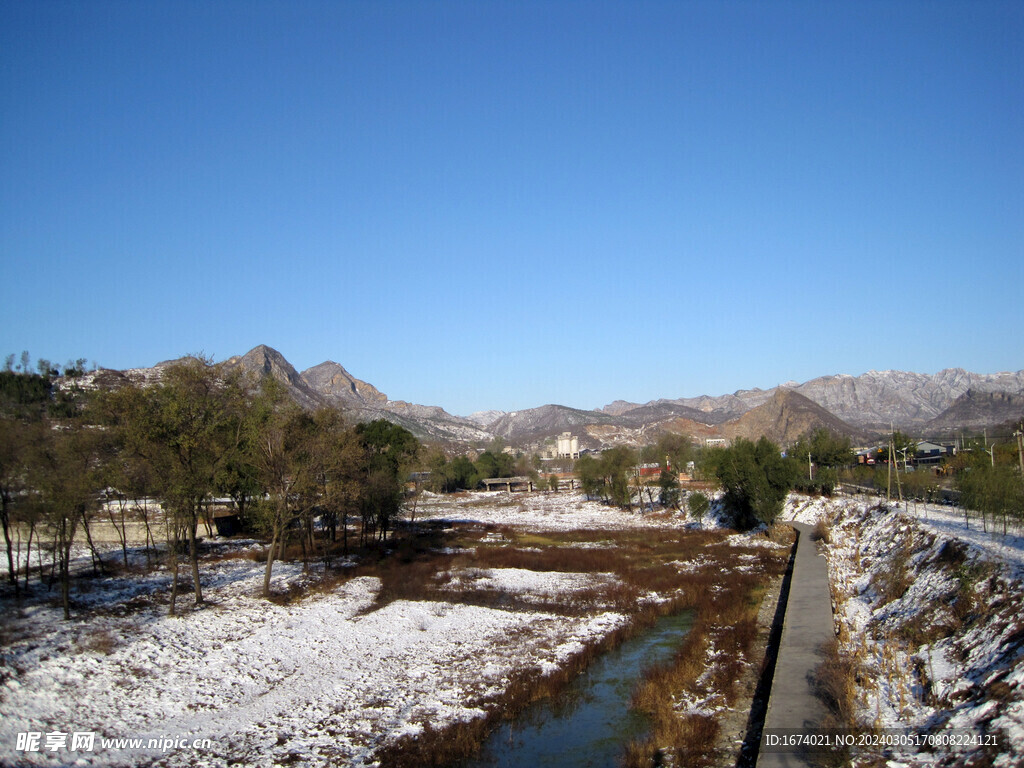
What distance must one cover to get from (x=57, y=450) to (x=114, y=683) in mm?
10561

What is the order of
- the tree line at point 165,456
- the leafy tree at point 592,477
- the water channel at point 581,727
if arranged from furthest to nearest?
the leafy tree at point 592,477 < the tree line at point 165,456 < the water channel at point 581,727

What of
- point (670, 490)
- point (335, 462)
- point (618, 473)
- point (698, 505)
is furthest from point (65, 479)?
point (618, 473)

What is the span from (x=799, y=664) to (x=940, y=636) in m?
3.73

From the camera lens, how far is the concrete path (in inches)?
476

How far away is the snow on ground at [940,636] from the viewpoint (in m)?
10.6

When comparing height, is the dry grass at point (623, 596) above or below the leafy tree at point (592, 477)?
below

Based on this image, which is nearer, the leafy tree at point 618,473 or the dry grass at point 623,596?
the dry grass at point 623,596

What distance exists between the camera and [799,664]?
15.6 metres

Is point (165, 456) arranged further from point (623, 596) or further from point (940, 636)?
point (940, 636)

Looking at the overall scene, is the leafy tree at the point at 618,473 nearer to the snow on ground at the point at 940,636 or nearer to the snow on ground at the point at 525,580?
the snow on ground at the point at 525,580

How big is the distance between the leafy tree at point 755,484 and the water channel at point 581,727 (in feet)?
98.3

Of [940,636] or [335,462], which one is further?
[335,462]

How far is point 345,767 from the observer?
42.8 ft

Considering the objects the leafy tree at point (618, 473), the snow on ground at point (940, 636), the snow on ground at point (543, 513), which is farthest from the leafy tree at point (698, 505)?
the snow on ground at point (940, 636)
